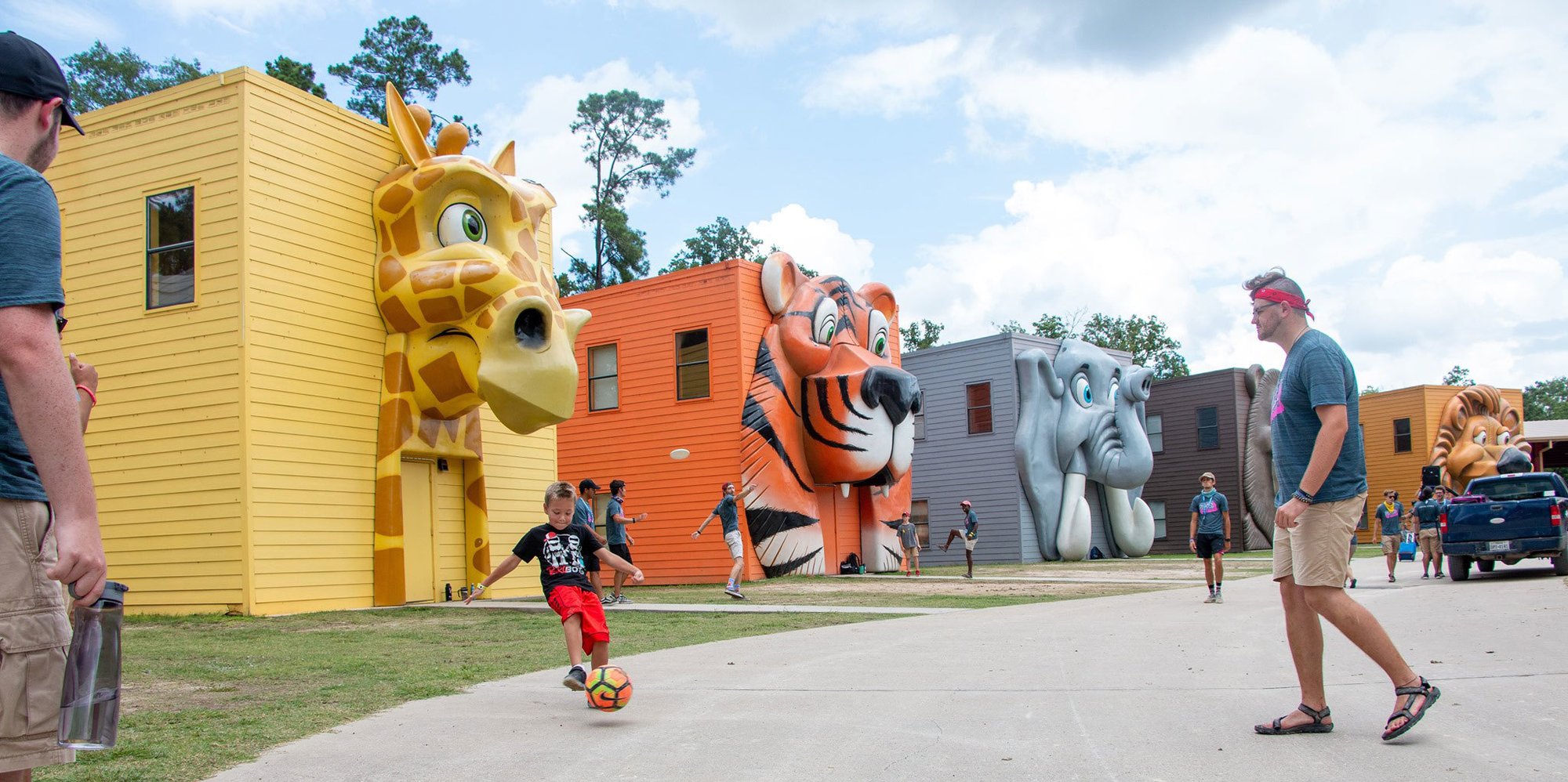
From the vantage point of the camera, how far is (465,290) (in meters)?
14.9

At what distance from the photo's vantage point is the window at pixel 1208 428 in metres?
38.9

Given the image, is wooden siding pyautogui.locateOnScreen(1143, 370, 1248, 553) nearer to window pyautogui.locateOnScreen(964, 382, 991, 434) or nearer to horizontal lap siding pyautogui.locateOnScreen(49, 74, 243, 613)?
window pyautogui.locateOnScreen(964, 382, 991, 434)

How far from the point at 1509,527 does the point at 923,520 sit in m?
18.9

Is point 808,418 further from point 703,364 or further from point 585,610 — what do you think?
point 585,610

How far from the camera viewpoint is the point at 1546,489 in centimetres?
1825

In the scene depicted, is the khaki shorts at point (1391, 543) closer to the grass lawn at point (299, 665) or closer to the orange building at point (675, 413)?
the grass lawn at point (299, 665)

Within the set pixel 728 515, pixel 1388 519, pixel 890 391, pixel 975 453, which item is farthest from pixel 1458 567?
pixel 975 453

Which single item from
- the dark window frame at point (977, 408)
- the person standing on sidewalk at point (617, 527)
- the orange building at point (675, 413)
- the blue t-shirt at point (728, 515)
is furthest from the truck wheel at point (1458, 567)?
the dark window frame at point (977, 408)

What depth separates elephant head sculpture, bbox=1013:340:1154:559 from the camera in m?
32.5

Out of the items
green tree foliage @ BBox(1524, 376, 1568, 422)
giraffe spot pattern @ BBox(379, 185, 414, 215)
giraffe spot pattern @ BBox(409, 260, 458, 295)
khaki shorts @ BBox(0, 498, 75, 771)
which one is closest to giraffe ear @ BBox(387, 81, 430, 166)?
giraffe spot pattern @ BBox(379, 185, 414, 215)

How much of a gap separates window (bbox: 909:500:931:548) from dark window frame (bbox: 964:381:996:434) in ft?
9.14

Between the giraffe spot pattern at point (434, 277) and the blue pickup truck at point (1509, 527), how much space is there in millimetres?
15311

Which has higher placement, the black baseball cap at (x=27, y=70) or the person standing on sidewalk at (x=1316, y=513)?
the black baseball cap at (x=27, y=70)

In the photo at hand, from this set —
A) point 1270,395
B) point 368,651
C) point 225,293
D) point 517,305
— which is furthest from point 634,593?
point 1270,395
